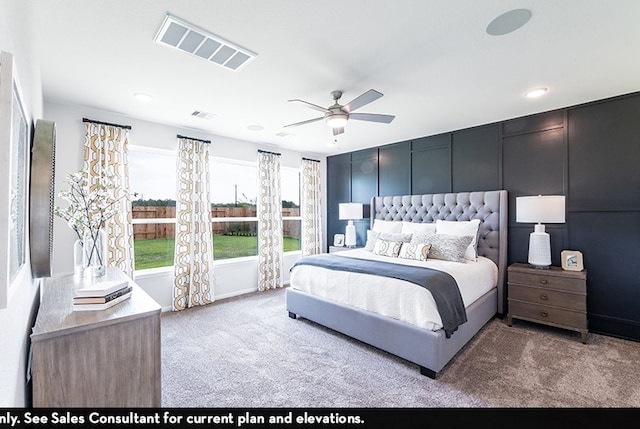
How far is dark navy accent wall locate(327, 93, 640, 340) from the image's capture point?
3.15m

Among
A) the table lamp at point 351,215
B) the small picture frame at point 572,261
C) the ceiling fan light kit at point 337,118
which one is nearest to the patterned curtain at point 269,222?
the table lamp at point 351,215

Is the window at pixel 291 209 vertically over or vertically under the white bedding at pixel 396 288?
over

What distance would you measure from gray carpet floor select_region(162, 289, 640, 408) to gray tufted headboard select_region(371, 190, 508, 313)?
96cm

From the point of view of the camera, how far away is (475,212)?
13.7 ft

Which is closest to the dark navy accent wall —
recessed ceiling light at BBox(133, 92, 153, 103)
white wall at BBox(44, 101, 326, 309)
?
white wall at BBox(44, 101, 326, 309)

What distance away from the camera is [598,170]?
3320mm

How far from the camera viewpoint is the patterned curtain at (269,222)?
516cm

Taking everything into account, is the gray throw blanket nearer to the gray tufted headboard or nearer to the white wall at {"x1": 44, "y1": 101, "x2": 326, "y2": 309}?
the gray tufted headboard

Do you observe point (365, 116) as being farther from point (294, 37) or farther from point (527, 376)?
point (527, 376)

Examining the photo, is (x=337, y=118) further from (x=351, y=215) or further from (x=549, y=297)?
(x=549, y=297)

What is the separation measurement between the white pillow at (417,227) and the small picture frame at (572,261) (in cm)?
150

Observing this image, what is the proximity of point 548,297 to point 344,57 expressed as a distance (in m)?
3.40

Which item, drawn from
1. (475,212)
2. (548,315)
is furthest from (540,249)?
(475,212)

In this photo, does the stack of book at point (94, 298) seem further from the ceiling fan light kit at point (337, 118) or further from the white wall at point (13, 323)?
the ceiling fan light kit at point (337, 118)
